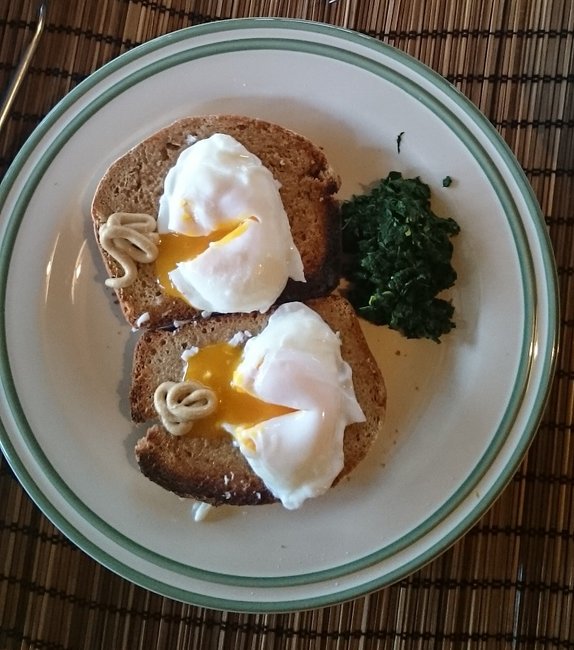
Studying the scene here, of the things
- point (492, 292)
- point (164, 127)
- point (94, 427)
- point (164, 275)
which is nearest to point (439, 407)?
point (492, 292)

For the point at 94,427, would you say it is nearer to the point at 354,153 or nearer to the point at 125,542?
the point at 125,542

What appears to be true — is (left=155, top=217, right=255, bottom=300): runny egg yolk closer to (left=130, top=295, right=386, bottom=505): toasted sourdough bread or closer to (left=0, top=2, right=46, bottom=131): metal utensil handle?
(left=130, top=295, right=386, bottom=505): toasted sourdough bread

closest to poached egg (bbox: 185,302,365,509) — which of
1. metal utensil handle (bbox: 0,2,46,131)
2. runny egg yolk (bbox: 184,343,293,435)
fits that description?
runny egg yolk (bbox: 184,343,293,435)

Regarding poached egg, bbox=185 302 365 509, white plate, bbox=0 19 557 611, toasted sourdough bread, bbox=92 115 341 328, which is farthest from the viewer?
toasted sourdough bread, bbox=92 115 341 328

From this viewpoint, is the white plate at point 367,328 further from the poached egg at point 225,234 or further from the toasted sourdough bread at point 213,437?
the poached egg at point 225,234

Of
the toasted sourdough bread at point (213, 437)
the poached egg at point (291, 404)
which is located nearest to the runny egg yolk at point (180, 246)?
the toasted sourdough bread at point (213, 437)

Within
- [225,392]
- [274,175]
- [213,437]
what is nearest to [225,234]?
[274,175]
